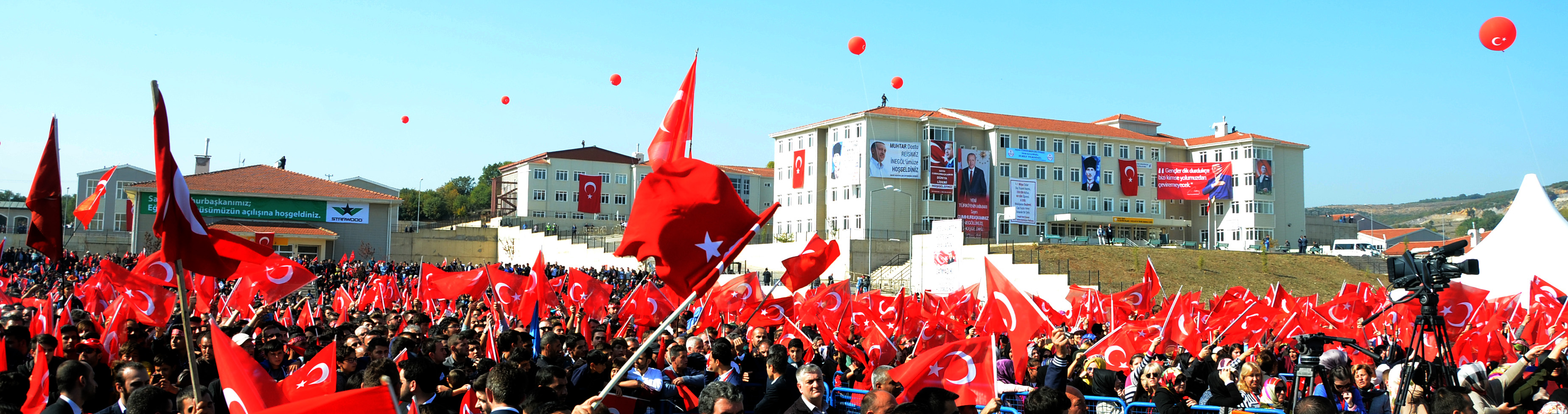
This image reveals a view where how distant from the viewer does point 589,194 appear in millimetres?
94438

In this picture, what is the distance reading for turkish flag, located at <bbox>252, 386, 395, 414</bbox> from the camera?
3.94 meters

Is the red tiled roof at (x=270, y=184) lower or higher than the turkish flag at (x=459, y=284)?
higher

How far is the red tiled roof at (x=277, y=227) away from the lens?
6391 centimetres

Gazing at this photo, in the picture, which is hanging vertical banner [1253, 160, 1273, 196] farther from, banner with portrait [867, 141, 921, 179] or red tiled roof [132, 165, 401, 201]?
red tiled roof [132, 165, 401, 201]

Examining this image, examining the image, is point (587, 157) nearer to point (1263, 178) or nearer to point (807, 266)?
point (1263, 178)

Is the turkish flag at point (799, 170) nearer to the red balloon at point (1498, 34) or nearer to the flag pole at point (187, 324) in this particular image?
the red balloon at point (1498, 34)

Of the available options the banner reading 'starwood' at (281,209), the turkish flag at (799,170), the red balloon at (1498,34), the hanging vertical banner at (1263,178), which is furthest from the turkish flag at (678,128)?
the hanging vertical banner at (1263,178)

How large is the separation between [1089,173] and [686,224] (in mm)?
77968

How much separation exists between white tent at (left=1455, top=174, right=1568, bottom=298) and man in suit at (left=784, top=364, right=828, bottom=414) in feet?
104

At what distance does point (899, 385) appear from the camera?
723 cm

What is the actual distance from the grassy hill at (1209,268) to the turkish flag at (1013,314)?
36210 millimetres

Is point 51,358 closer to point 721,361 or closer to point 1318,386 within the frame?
point 721,361

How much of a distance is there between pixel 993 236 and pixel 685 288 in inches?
2742

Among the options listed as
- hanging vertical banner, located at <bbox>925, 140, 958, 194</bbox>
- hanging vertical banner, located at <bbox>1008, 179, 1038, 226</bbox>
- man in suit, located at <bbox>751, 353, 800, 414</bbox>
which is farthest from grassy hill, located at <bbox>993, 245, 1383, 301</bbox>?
man in suit, located at <bbox>751, 353, 800, 414</bbox>
